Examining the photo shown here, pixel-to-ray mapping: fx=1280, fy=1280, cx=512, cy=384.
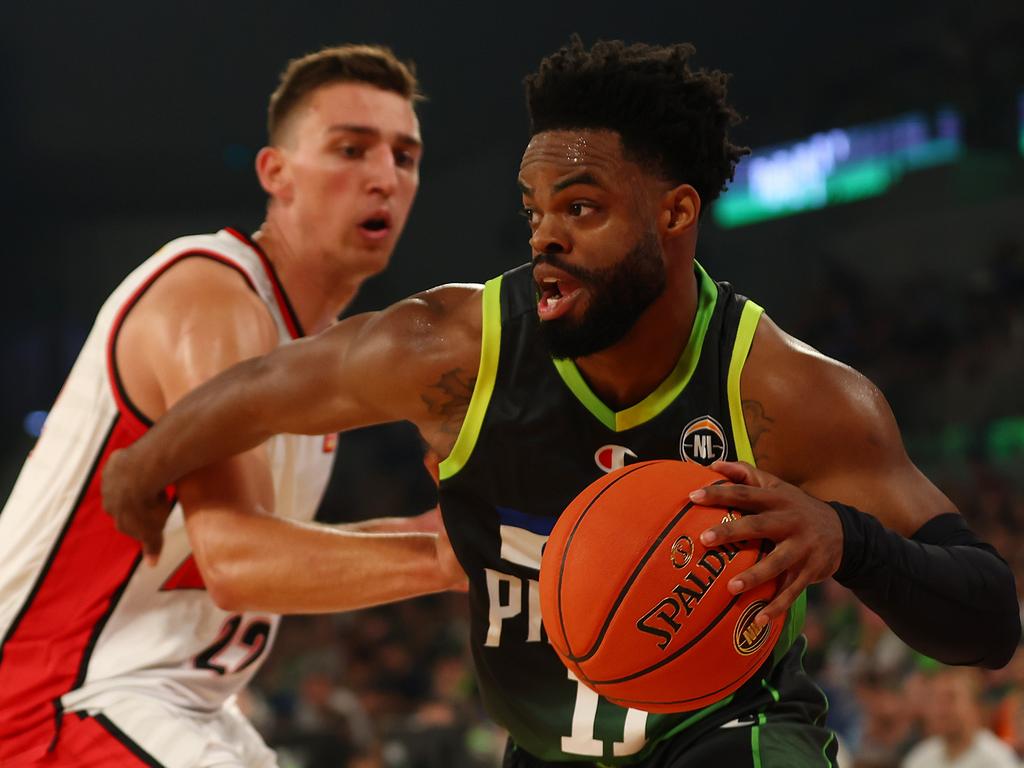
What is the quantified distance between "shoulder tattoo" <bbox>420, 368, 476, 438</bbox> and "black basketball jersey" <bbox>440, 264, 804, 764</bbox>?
31 millimetres

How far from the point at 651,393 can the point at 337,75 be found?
171 cm

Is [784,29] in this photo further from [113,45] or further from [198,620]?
[198,620]

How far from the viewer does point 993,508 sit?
8.38 metres

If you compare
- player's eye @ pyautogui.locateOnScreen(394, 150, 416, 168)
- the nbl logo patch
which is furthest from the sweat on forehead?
player's eye @ pyautogui.locateOnScreen(394, 150, 416, 168)

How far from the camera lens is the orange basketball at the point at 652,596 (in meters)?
1.93

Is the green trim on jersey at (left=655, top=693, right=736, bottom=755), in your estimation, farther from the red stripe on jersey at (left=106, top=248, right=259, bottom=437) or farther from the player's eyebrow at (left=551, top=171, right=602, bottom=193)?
the red stripe on jersey at (left=106, top=248, right=259, bottom=437)

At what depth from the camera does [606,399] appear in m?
2.43

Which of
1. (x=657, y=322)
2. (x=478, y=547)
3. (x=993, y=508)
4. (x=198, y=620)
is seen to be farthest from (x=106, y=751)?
(x=993, y=508)

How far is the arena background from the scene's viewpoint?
10484 mm

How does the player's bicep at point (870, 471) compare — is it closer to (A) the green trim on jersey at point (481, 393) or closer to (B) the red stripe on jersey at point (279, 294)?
(A) the green trim on jersey at point (481, 393)

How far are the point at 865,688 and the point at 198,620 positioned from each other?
4471 millimetres

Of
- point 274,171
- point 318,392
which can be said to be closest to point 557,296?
point 318,392

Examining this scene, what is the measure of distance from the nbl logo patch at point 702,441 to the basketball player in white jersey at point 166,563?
63 centimetres

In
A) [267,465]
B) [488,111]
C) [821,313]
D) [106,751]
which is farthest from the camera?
[488,111]
